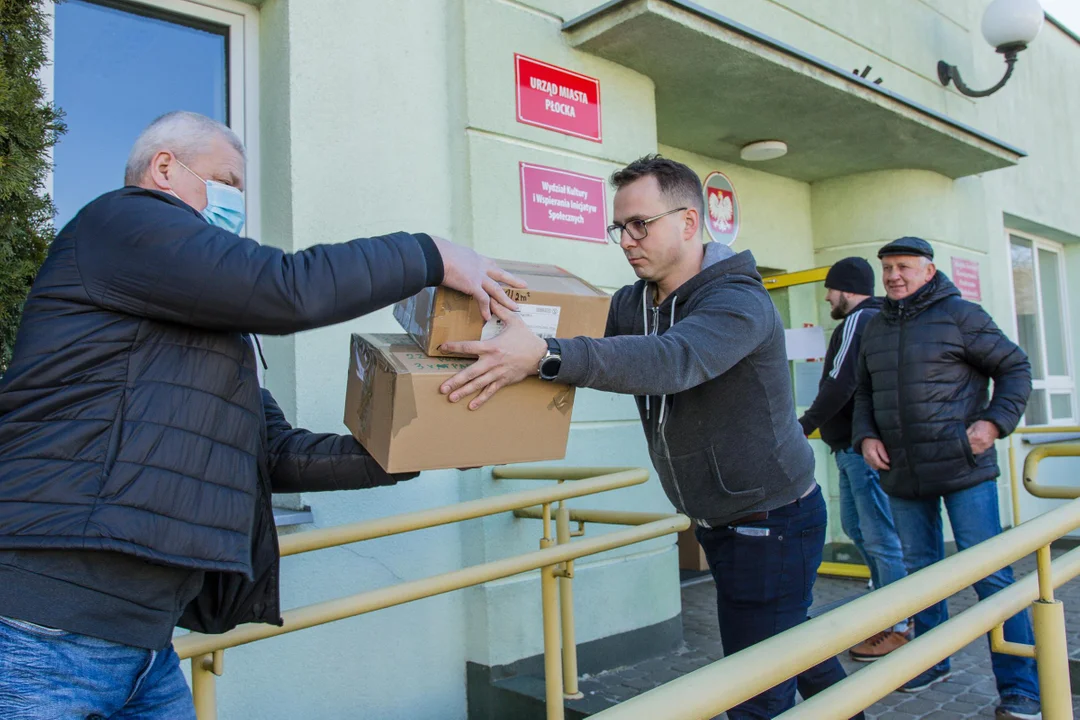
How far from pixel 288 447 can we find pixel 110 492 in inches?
22.4

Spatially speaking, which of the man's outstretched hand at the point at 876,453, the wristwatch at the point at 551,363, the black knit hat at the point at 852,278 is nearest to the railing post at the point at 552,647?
the wristwatch at the point at 551,363

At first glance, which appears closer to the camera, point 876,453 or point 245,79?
point 245,79

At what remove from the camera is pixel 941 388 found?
3529 millimetres

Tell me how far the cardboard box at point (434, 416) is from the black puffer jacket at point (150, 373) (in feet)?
0.77

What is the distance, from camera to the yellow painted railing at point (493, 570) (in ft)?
6.05

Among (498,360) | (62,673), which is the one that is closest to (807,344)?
(498,360)

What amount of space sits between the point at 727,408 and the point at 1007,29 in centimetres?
587

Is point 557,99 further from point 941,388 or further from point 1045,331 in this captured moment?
point 1045,331

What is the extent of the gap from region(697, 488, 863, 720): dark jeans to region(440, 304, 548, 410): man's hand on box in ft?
2.72

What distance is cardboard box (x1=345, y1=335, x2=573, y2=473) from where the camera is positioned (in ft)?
5.15

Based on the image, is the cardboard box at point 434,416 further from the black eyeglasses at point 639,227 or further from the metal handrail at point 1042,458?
the metal handrail at point 1042,458

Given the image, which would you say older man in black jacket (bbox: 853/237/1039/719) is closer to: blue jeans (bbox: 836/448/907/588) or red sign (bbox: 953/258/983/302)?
blue jeans (bbox: 836/448/907/588)

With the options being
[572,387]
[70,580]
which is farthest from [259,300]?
[572,387]

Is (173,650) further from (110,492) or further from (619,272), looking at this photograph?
(619,272)
